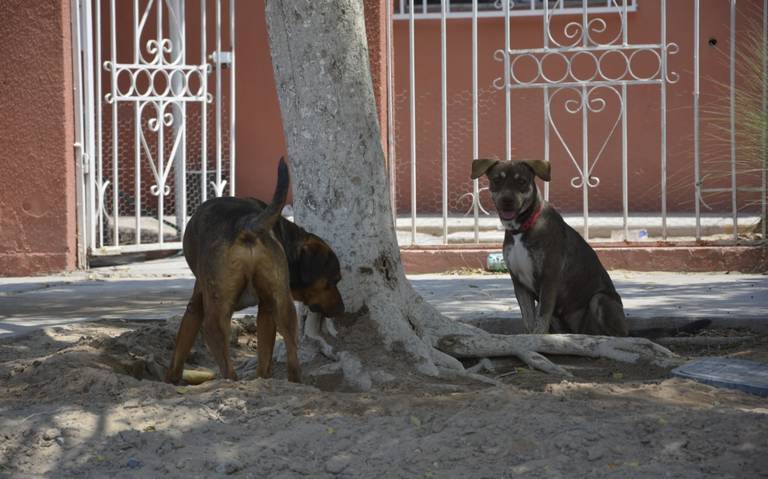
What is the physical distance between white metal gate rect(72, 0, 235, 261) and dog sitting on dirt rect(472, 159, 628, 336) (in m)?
4.26

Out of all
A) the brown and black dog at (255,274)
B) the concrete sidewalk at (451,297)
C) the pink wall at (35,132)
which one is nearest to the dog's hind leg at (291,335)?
the brown and black dog at (255,274)

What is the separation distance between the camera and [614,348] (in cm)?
618

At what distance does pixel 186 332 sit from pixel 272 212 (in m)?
0.90

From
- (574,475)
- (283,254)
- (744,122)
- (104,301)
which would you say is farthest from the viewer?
(744,122)

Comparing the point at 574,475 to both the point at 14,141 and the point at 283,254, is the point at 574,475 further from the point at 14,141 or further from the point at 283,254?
the point at 14,141

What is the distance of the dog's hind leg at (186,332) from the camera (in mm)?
5416

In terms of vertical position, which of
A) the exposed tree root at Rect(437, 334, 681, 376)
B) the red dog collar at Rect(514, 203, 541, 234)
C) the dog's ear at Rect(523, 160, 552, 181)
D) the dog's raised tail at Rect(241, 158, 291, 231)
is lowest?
the exposed tree root at Rect(437, 334, 681, 376)

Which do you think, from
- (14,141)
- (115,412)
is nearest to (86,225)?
(14,141)

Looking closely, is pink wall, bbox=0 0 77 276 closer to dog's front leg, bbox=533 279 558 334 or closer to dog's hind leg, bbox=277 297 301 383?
dog's front leg, bbox=533 279 558 334

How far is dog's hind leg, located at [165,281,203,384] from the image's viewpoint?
542cm

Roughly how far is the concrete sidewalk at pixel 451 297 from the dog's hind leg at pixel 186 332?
176cm

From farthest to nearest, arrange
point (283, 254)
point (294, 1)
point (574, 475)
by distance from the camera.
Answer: point (294, 1)
point (283, 254)
point (574, 475)

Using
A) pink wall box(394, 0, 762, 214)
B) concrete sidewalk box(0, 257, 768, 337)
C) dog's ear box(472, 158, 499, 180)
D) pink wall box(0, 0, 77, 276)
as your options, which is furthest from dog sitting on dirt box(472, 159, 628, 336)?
pink wall box(394, 0, 762, 214)

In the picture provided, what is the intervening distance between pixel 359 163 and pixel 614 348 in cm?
178
